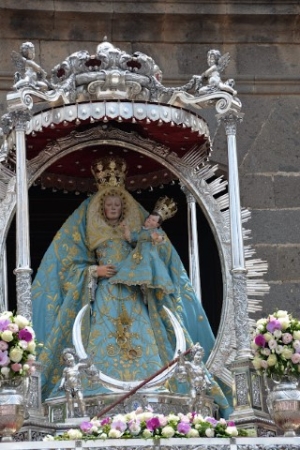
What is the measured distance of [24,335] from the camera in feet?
51.0

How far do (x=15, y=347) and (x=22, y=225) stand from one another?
5.01ft

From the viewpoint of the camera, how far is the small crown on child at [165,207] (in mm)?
17641

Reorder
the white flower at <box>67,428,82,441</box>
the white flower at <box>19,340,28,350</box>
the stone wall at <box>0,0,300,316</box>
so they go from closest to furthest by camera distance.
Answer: the white flower at <box>67,428,82,441</box> → the white flower at <box>19,340,28,350</box> → the stone wall at <box>0,0,300,316</box>

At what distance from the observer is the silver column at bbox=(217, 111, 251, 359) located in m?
16.9

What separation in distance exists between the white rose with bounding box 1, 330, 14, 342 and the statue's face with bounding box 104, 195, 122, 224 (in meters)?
2.44

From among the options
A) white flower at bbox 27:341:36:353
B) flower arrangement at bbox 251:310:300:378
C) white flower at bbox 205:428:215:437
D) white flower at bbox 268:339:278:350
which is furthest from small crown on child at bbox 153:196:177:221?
white flower at bbox 205:428:215:437

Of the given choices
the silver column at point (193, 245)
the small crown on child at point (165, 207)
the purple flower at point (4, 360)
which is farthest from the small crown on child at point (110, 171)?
the purple flower at point (4, 360)

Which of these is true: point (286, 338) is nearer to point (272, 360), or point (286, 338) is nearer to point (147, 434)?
point (272, 360)

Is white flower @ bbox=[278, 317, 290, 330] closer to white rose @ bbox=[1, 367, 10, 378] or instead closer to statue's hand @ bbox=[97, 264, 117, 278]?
statue's hand @ bbox=[97, 264, 117, 278]

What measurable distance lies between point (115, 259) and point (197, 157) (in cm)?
→ 118

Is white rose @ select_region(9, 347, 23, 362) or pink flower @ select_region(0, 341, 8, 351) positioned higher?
pink flower @ select_region(0, 341, 8, 351)

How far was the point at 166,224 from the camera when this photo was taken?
19.0 metres

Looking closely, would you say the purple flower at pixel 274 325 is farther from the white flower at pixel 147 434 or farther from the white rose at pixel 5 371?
the white rose at pixel 5 371

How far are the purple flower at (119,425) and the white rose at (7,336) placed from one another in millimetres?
1025
